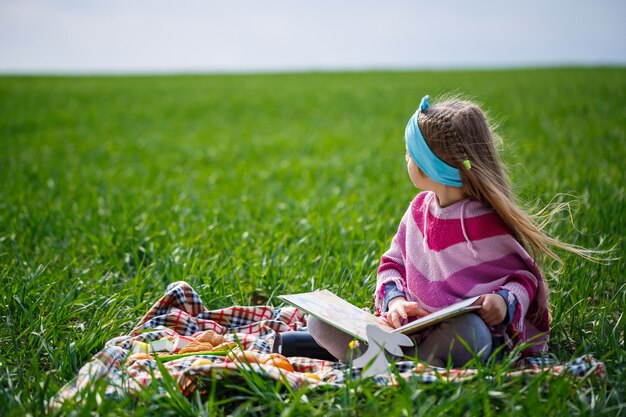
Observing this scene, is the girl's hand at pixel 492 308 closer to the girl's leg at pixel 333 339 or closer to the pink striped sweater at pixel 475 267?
the pink striped sweater at pixel 475 267

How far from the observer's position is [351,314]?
8.87ft

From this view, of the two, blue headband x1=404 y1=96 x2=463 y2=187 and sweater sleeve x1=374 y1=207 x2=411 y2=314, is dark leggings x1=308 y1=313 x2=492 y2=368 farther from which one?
blue headband x1=404 y1=96 x2=463 y2=187

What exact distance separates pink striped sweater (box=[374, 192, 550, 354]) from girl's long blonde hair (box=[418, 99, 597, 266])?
2.5 inches

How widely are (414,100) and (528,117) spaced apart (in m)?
5.12

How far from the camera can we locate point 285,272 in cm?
367

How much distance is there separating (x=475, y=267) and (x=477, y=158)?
1.40ft

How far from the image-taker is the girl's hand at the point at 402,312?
2562mm

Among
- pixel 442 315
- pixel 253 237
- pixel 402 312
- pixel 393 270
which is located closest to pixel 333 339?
pixel 402 312

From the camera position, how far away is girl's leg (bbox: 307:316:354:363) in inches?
105

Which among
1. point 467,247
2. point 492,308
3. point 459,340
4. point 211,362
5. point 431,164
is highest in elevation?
point 431,164

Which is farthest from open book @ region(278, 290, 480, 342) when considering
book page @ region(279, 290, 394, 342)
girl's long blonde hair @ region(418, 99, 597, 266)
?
girl's long blonde hair @ region(418, 99, 597, 266)

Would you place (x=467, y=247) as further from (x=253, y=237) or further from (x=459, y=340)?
(x=253, y=237)

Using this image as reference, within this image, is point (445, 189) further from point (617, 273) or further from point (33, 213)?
point (33, 213)

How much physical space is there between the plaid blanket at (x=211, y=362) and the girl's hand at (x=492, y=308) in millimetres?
212
